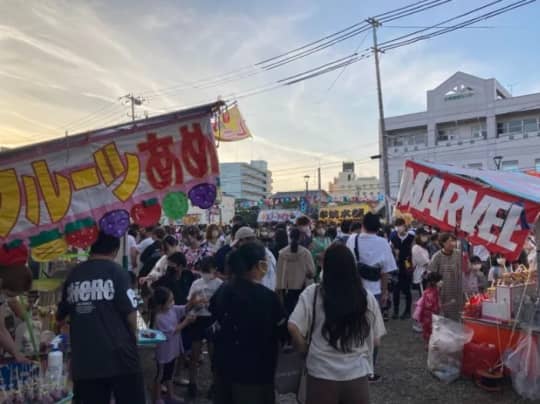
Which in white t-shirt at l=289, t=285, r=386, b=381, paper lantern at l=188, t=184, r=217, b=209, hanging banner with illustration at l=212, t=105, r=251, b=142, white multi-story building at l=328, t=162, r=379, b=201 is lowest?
white t-shirt at l=289, t=285, r=386, b=381

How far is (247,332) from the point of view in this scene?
2.51 m

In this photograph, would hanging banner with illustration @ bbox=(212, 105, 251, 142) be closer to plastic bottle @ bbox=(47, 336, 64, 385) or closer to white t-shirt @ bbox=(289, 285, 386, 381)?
white t-shirt @ bbox=(289, 285, 386, 381)

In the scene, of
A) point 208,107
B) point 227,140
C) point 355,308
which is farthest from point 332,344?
point 227,140

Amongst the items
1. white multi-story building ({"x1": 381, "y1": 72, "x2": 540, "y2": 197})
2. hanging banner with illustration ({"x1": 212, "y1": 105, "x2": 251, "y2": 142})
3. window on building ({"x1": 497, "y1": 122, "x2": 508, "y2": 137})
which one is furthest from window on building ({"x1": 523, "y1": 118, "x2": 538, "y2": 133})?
hanging banner with illustration ({"x1": 212, "y1": 105, "x2": 251, "y2": 142})

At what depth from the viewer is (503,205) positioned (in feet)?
15.1

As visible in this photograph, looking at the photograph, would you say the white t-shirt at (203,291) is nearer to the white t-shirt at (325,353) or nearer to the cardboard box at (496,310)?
the white t-shirt at (325,353)

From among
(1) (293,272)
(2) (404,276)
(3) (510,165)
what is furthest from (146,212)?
(3) (510,165)

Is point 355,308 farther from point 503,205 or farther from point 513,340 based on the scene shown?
point 513,340

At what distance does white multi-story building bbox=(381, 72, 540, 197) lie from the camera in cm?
3138

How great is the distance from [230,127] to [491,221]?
10.2 feet

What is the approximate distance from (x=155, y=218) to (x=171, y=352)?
159 cm

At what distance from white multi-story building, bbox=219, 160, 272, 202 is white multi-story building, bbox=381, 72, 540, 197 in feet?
174

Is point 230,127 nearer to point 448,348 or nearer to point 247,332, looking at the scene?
point 247,332

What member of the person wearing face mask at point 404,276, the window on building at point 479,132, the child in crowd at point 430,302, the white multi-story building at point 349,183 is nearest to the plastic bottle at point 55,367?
the child in crowd at point 430,302
